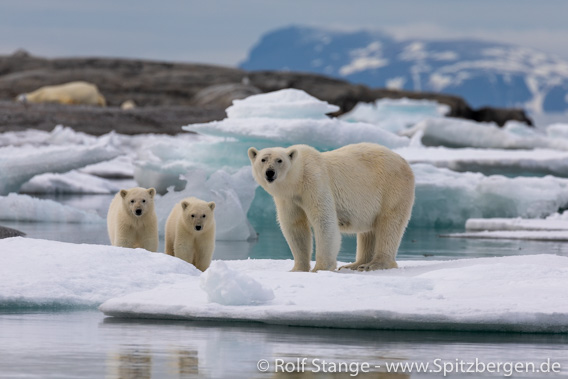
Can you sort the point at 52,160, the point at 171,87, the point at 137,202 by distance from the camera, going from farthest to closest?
1. the point at 171,87
2. the point at 52,160
3. the point at 137,202

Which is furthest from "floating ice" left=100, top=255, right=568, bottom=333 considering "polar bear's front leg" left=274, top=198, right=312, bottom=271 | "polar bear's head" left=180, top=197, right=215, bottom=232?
"polar bear's head" left=180, top=197, right=215, bottom=232

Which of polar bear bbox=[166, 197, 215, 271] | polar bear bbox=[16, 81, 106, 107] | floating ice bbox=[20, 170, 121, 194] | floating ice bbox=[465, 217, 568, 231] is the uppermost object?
polar bear bbox=[166, 197, 215, 271]

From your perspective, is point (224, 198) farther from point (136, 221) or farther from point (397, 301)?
point (397, 301)

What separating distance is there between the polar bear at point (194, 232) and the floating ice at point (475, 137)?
15181 mm

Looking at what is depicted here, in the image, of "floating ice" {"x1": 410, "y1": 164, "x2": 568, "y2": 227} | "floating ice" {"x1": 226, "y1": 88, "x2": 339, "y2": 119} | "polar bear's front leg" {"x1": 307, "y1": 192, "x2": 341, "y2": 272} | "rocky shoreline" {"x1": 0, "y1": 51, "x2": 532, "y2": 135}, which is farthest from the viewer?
"rocky shoreline" {"x1": 0, "y1": 51, "x2": 532, "y2": 135}

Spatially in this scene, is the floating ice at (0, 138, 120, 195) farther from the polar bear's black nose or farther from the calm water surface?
the calm water surface

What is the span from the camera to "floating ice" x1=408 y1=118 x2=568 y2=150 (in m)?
21.4

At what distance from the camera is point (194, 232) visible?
689cm

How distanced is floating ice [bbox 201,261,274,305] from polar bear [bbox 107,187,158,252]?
2.19 metres

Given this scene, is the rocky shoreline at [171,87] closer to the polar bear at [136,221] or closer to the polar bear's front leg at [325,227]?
the polar bear at [136,221]

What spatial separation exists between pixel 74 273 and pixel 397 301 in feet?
6.43

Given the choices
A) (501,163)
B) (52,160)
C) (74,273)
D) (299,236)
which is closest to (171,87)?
(501,163)

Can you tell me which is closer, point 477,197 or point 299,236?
point 299,236

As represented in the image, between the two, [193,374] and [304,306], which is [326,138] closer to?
[304,306]
